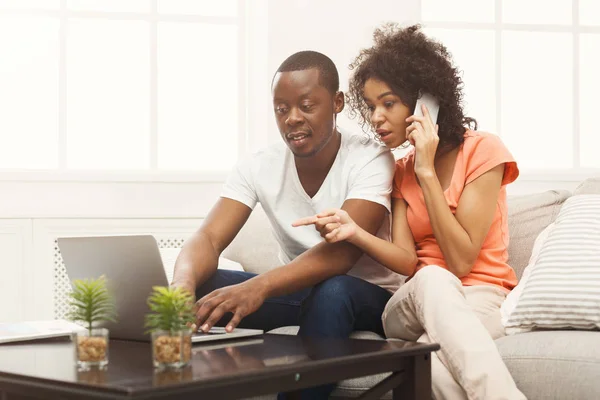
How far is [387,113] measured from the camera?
7.34 feet

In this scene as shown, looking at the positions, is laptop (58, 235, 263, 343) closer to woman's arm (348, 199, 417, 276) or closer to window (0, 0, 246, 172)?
woman's arm (348, 199, 417, 276)

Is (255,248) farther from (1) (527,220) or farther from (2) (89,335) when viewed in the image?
(2) (89,335)

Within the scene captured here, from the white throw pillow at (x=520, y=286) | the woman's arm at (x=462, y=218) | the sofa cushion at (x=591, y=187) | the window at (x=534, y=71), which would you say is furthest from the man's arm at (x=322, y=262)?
the window at (x=534, y=71)

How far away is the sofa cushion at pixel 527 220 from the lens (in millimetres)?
2391

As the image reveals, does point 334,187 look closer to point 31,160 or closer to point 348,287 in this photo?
point 348,287

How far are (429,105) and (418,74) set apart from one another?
0.09 meters

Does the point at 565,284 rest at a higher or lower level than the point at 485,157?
lower

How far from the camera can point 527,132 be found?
3672 millimetres

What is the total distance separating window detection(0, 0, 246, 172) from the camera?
11.1ft

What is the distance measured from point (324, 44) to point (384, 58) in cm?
107

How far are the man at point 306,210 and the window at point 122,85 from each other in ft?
3.67

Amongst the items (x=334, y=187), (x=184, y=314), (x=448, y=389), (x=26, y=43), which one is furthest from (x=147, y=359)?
(x=26, y=43)

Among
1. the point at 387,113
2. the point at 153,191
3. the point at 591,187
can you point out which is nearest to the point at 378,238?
the point at 387,113

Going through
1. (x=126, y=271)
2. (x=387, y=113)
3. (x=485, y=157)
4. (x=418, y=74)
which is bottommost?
(x=126, y=271)
